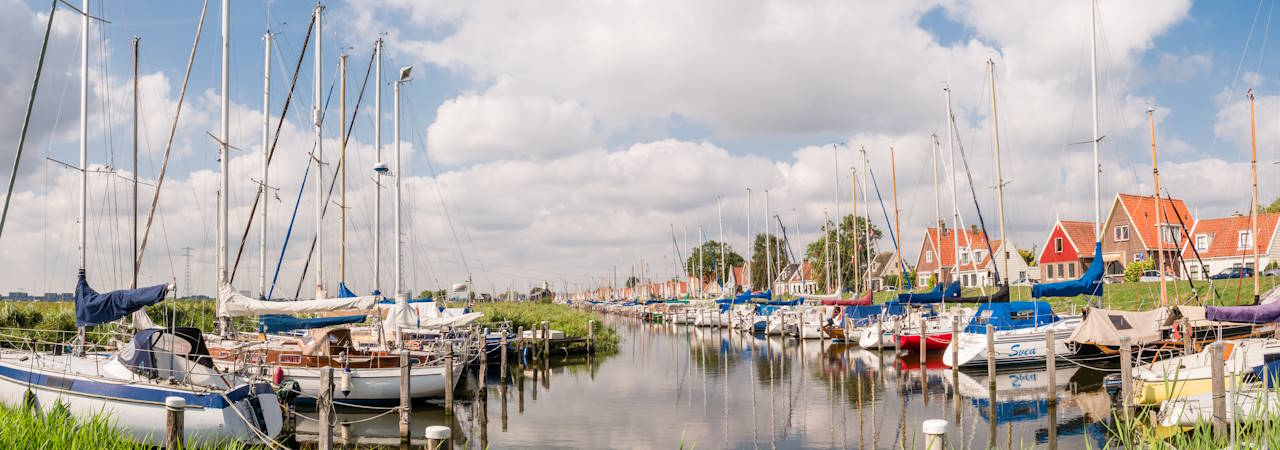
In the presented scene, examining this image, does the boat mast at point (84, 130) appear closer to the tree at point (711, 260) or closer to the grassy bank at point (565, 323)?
the grassy bank at point (565, 323)

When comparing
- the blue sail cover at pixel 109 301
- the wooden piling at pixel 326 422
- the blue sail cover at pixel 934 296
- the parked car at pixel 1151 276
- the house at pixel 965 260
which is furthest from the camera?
the house at pixel 965 260

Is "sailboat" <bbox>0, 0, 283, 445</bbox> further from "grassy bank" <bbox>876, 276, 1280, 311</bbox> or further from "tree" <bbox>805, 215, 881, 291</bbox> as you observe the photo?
"tree" <bbox>805, 215, 881, 291</bbox>

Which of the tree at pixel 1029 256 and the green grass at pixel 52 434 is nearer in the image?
the green grass at pixel 52 434

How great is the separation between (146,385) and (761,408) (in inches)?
613

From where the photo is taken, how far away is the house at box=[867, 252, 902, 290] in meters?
97.3

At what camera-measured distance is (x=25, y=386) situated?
17672 millimetres

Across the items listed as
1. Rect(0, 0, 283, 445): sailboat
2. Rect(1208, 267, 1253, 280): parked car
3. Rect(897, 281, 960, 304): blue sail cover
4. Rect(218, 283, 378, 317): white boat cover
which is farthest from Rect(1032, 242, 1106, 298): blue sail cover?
Rect(1208, 267, 1253, 280): parked car

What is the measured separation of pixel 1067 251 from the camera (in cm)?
6938

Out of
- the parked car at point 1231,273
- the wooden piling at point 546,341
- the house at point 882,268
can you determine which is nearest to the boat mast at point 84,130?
the wooden piling at point 546,341

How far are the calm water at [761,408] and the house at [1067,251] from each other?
4010 cm

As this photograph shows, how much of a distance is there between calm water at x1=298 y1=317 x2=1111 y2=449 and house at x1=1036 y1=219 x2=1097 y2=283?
1579 inches

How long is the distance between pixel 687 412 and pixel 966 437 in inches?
314

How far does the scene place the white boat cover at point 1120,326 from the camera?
2595 cm

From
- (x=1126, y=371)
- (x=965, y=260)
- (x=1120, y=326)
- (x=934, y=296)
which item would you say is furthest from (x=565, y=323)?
(x=965, y=260)
